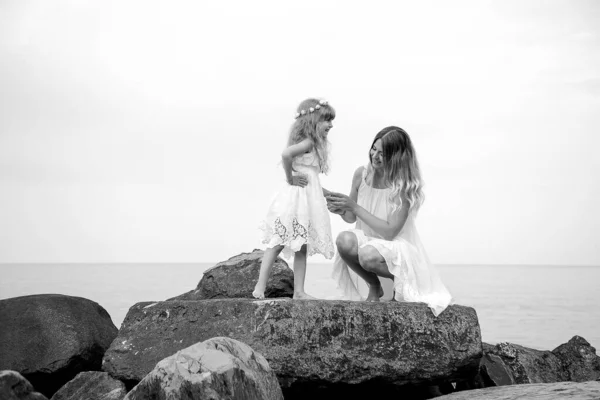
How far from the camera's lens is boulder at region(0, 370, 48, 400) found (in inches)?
196

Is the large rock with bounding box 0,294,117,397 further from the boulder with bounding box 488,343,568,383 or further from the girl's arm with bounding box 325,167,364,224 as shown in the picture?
the boulder with bounding box 488,343,568,383

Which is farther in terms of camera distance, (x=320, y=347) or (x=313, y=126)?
(x=313, y=126)

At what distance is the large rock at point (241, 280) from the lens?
287 inches

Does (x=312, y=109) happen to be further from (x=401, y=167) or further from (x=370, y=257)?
(x=370, y=257)

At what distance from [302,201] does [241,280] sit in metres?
1.43

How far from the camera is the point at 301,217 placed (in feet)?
20.8

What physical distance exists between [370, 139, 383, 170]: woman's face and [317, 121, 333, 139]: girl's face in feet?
1.40

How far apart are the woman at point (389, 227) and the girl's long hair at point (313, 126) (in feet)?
1.32

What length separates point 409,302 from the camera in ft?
19.3

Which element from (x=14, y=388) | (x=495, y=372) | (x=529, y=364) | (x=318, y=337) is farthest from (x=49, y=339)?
(x=529, y=364)

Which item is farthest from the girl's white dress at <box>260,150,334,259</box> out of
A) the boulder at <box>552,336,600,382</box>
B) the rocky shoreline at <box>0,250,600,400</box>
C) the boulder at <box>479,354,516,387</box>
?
the boulder at <box>552,336,600,382</box>

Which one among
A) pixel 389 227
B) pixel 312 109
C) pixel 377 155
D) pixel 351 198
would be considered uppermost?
pixel 312 109

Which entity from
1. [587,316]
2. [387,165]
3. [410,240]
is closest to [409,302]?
[410,240]

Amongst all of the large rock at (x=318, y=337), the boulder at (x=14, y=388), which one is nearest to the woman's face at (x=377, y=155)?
the large rock at (x=318, y=337)
